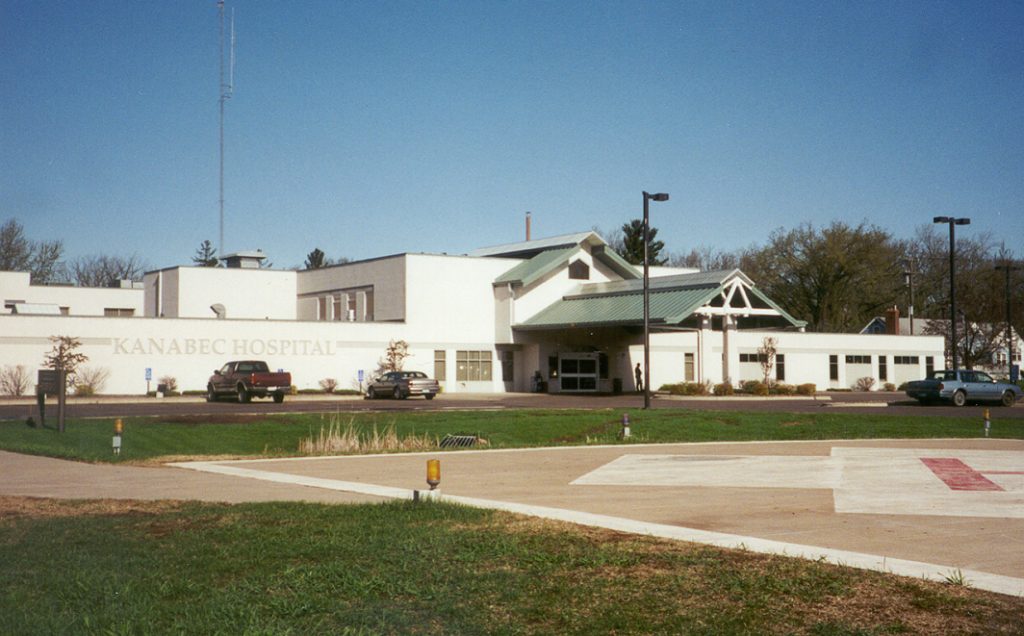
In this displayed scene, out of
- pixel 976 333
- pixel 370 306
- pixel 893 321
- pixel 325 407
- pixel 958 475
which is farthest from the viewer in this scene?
pixel 893 321

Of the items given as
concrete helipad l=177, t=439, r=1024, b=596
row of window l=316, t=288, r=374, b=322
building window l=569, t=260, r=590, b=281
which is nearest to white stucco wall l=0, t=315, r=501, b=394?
row of window l=316, t=288, r=374, b=322

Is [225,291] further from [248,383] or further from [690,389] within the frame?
[690,389]

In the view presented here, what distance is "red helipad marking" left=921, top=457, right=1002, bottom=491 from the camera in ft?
53.6

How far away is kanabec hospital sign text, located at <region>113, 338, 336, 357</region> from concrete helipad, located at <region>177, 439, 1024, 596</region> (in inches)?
1396

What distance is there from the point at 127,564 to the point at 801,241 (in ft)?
267

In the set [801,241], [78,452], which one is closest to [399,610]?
[78,452]

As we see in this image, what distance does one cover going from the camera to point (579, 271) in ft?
227

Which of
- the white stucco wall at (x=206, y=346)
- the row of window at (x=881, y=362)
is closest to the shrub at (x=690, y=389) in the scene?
the white stucco wall at (x=206, y=346)

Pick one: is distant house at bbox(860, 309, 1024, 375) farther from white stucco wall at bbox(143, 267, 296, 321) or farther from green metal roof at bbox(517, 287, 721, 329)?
white stucco wall at bbox(143, 267, 296, 321)

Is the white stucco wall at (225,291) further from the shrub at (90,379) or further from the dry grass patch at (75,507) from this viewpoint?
the dry grass patch at (75,507)

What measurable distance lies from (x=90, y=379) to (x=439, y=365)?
772 inches

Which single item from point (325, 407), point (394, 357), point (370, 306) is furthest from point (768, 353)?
point (325, 407)

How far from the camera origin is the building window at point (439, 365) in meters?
63.8

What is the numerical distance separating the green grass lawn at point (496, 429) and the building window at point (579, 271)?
3243cm
